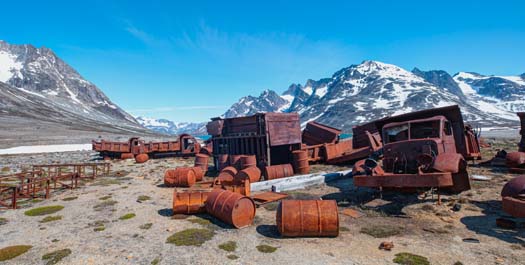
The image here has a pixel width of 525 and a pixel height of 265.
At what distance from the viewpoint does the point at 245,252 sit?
603 centimetres

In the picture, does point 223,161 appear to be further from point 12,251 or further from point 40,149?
point 40,149

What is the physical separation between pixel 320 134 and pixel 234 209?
50.1 feet

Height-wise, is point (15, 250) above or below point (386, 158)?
below

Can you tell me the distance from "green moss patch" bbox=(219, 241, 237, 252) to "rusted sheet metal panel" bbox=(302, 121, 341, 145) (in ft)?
50.3

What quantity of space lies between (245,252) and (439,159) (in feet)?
19.3

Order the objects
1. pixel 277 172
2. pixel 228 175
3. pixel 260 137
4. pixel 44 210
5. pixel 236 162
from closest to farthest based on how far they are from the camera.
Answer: pixel 44 210, pixel 228 175, pixel 277 172, pixel 236 162, pixel 260 137

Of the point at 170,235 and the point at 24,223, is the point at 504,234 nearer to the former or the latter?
the point at 170,235

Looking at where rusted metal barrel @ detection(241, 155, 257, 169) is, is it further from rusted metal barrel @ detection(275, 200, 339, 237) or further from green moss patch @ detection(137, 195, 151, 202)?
rusted metal barrel @ detection(275, 200, 339, 237)

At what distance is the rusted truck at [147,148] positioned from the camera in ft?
88.7

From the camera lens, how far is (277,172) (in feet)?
48.8

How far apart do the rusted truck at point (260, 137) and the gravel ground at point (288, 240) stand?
5.96 metres

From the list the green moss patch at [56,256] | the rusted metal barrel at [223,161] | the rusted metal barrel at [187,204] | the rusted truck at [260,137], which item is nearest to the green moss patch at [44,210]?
the green moss patch at [56,256]

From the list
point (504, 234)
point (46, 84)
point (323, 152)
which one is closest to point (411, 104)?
point (323, 152)

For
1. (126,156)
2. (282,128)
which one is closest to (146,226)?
(282,128)
